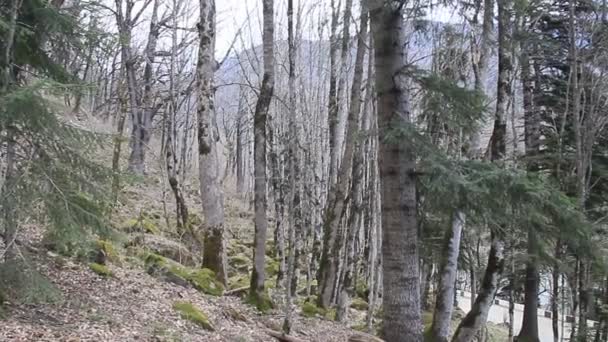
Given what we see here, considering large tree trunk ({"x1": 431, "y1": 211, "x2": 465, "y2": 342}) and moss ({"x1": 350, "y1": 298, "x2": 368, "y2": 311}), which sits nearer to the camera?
large tree trunk ({"x1": 431, "y1": 211, "x2": 465, "y2": 342})

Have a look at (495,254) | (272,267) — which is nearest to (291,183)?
(495,254)

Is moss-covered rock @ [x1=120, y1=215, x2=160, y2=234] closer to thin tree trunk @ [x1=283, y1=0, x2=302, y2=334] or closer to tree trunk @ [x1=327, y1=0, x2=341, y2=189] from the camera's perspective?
thin tree trunk @ [x1=283, y1=0, x2=302, y2=334]

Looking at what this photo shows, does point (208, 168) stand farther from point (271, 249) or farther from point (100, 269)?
point (271, 249)

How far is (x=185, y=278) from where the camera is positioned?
768 cm

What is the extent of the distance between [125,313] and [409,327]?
312 cm

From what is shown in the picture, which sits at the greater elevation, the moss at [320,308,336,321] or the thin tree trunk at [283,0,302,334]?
the thin tree trunk at [283,0,302,334]

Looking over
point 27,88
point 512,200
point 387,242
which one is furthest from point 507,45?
point 27,88

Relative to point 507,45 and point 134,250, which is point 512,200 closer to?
point 507,45

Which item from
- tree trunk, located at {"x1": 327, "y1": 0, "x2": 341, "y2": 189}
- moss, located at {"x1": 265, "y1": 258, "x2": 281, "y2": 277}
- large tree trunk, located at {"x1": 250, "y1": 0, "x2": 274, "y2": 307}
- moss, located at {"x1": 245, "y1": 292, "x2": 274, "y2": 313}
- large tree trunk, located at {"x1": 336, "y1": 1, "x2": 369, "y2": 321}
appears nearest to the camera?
large tree trunk, located at {"x1": 250, "y1": 0, "x2": 274, "y2": 307}

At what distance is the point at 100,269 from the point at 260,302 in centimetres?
287

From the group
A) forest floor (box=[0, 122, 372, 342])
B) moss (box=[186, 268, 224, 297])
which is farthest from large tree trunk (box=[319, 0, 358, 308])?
moss (box=[186, 268, 224, 297])

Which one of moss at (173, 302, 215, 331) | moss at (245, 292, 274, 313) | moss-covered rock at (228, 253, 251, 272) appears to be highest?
moss at (173, 302, 215, 331)

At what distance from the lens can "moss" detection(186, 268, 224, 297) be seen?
25.2 feet

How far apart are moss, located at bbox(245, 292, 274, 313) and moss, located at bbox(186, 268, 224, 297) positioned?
50 centimetres
